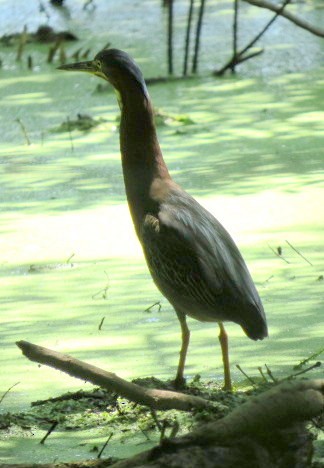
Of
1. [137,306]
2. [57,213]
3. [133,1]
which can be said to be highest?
[137,306]

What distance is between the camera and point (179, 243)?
Answer: 370 centimetres

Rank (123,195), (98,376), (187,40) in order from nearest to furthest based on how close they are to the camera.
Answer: (98,376)
(123,195)
(187,40)

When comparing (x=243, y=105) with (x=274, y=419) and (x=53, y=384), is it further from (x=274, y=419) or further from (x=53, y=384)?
(x=274, y=419)

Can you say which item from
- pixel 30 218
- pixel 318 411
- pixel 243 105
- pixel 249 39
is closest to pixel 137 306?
pixel 30 218

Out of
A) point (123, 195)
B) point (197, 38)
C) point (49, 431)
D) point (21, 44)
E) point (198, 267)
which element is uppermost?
point (198, 267)

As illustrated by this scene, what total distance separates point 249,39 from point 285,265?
4357mm

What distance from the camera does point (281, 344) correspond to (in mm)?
4219

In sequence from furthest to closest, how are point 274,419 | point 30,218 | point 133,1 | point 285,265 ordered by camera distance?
point 133,1 → point 30,218 → point 285,265 → point 274,419

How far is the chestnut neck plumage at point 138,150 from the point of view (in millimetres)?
3852

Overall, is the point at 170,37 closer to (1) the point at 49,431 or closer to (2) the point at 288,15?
(2) the point at 288,15

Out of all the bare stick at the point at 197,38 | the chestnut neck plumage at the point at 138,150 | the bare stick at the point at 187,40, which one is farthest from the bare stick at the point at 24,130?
the chestnut neck plumage at the point at 138,150

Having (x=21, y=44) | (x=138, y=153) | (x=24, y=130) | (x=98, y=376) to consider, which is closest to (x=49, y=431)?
(x=98, y=376)

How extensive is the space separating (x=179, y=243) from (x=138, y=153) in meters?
0.38

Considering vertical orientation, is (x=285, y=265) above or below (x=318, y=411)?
below
